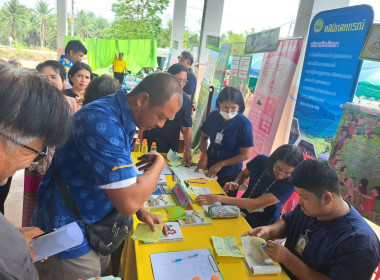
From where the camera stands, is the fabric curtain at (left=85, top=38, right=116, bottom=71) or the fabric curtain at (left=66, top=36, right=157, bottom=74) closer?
the fabric curtain at (left=66, top=36, right=157, bottom=74)

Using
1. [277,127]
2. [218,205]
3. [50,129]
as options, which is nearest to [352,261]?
[218,205]

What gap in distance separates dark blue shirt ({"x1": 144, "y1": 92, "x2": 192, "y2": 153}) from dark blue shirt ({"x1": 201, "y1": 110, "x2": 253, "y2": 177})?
1.00ft

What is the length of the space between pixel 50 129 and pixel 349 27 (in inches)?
82.9

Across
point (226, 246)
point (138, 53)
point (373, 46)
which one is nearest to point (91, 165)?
point (226, 246)

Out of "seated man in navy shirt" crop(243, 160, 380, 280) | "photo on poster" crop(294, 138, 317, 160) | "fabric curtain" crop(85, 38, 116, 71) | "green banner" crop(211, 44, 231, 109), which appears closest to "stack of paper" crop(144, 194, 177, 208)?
"seated man in navy shirt" crop(243, 160, 380, 280)

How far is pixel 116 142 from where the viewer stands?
1.01 meters

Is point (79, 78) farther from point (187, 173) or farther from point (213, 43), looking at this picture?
point (213, 43)

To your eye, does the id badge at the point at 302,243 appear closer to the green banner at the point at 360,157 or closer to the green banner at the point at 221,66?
the green banner at the point at 360,157

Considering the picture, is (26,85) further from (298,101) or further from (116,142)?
(298,101)

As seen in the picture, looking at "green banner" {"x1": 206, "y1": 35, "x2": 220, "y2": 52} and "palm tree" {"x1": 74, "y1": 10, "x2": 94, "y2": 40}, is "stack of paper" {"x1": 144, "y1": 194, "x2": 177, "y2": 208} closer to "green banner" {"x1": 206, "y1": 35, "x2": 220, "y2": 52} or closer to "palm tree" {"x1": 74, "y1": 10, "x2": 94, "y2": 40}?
"green banner" {"x1": 206, "y1": 35, "x2": 220, "y2": 52}

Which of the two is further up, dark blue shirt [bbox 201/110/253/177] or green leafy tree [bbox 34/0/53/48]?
green leafy tree [bbox 34/0/53/48]

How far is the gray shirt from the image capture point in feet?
1.77

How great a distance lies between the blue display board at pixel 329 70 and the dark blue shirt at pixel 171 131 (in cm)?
112

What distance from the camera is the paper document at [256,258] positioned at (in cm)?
130
